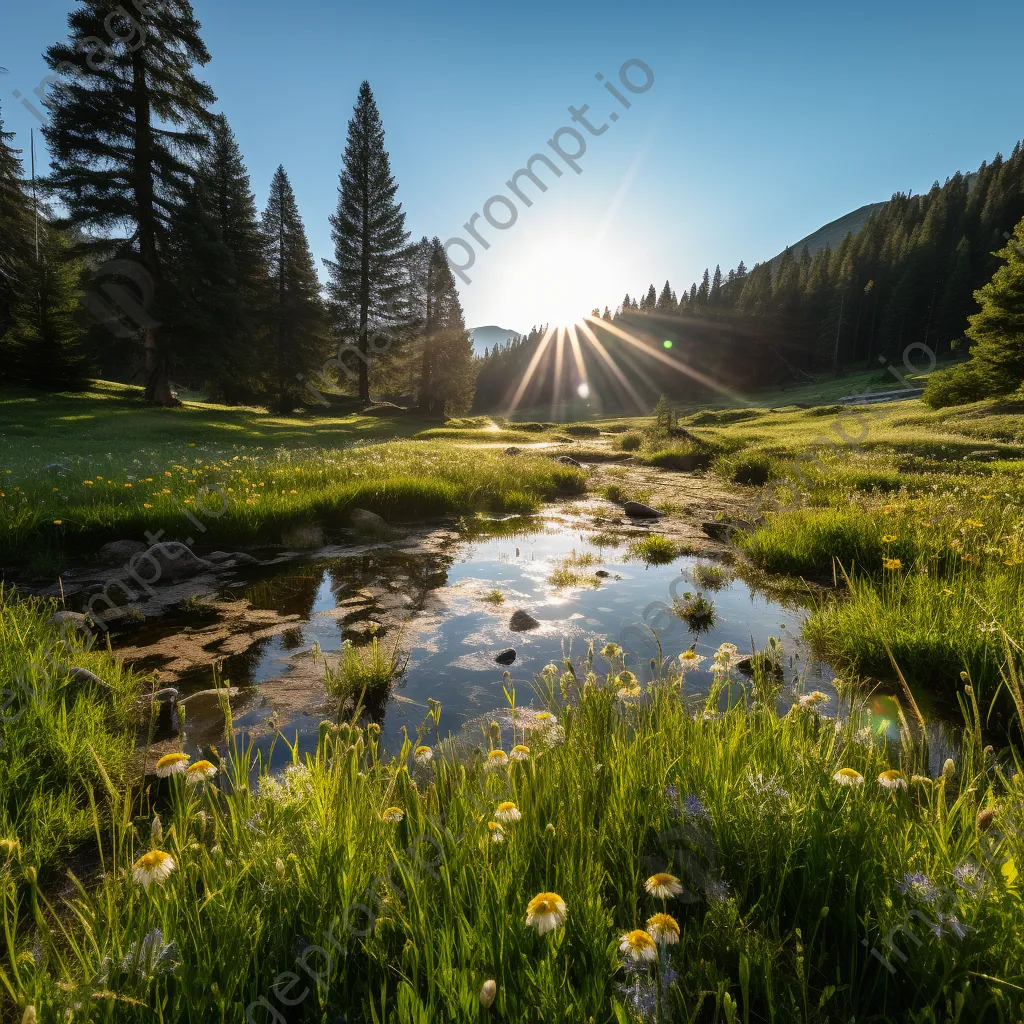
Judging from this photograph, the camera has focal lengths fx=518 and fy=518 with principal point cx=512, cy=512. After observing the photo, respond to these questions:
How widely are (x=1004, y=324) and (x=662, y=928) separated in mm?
34848

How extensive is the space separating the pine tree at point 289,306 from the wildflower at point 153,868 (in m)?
44.3

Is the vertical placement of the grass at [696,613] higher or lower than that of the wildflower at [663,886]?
lower

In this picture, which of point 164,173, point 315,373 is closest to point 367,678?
point 164,173

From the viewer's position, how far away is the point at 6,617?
3896 millimetres

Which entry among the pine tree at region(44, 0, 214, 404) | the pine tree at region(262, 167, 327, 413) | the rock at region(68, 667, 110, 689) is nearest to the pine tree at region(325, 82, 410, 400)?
the pine tree at region(262, 167, 327, 413)

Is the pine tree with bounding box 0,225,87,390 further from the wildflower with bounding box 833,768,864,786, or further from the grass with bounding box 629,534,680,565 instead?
the wildflower with bounding box 833,768,864,786

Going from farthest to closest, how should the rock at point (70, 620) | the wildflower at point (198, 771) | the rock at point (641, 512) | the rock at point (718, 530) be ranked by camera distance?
the rock at point (641, 512)
the rock at point (718, 530)
the rock at point (70, 620)
the wildflower at point (198, 771)

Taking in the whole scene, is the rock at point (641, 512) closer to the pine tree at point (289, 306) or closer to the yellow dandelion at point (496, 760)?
the yellow dandelion at point (496, 760)

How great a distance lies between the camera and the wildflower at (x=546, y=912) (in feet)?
4.21

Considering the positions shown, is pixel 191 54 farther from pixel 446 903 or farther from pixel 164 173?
pixel 446 903

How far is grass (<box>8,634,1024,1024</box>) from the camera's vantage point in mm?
1350

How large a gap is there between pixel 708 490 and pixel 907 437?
1160 cm

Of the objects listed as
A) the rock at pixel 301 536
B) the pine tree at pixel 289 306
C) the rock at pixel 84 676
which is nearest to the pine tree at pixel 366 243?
the pine tree at pixel 289 306

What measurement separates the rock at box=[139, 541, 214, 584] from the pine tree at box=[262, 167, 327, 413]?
38093 millimetres
